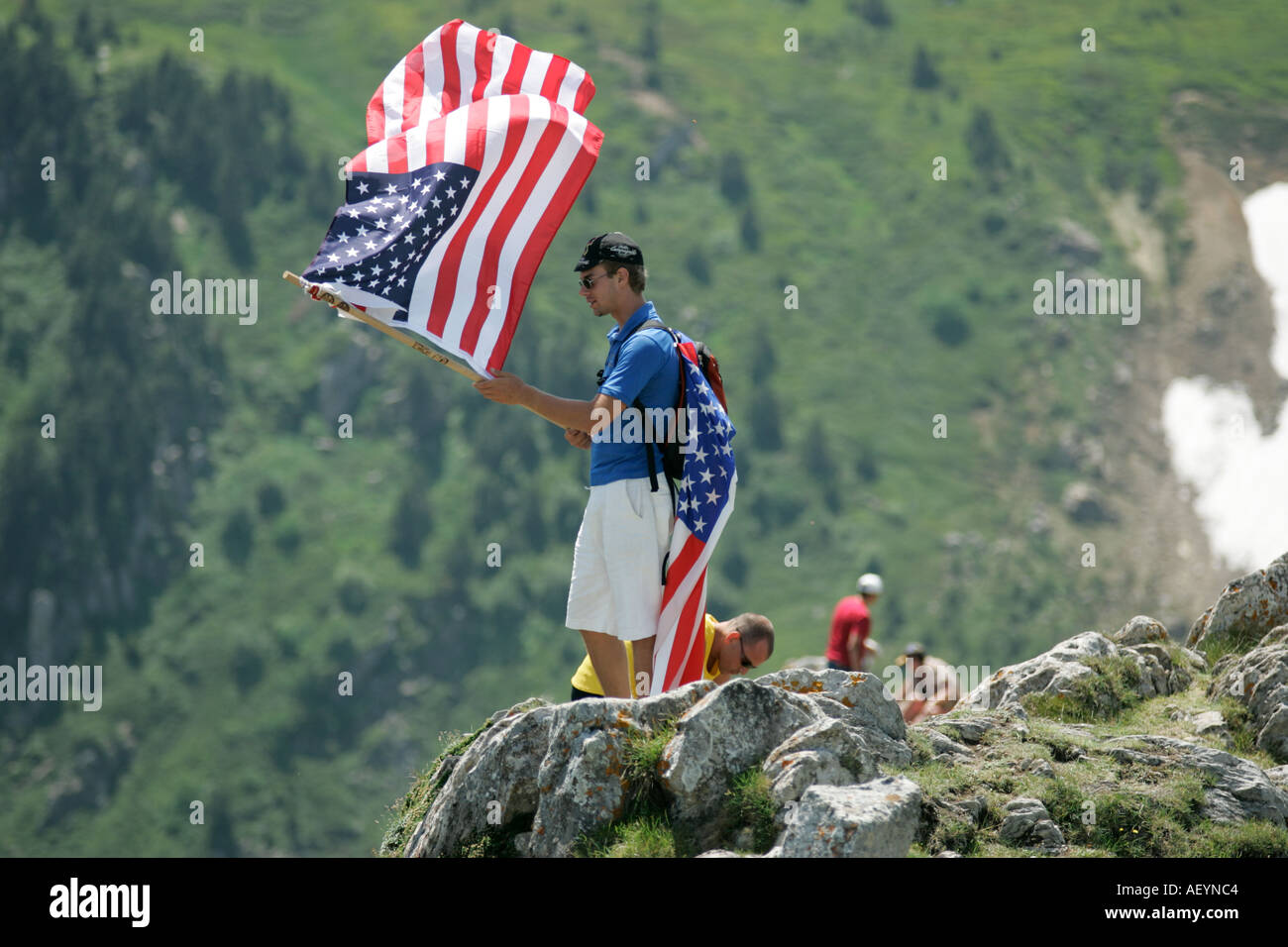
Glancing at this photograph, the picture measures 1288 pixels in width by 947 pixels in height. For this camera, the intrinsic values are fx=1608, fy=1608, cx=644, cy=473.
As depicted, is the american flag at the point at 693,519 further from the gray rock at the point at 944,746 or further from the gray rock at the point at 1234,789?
the gray rock at the point at 1234,789

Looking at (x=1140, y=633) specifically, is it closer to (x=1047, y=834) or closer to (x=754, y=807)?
(x=1047, y=834)

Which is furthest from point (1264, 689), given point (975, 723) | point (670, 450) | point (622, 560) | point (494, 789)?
point (494, 789)

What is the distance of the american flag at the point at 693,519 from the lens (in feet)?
30.3

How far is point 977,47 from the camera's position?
181m

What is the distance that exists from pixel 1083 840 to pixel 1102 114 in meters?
170

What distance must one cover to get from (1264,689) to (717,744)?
186 inches

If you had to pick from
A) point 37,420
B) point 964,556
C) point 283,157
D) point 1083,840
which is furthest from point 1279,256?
point 1083,840

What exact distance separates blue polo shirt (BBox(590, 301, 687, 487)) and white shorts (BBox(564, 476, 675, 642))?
9 centimetres

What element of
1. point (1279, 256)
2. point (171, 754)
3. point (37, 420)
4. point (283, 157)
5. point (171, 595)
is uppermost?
point (283, 157)

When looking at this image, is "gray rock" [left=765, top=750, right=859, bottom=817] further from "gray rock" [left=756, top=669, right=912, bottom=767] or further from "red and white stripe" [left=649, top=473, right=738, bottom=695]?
"red and white stripe" [left=649, top=473, right=738, bottom=695]

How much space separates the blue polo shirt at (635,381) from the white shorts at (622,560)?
86mm

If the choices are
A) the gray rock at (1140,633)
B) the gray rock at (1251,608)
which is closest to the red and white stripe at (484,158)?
the gray rock at (1140,633)

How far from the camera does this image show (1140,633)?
12734mm
